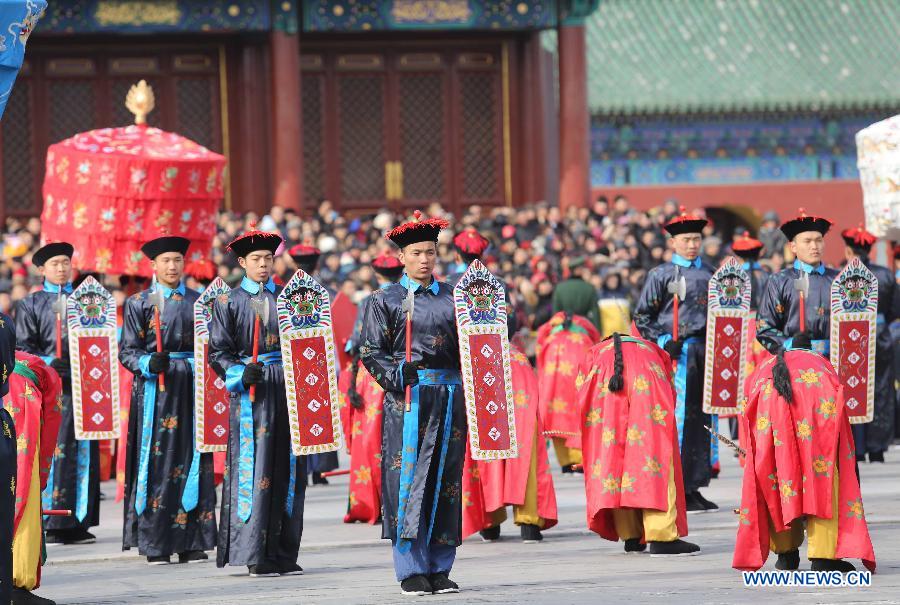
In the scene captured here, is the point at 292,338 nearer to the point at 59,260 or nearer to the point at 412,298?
the point at 412,298

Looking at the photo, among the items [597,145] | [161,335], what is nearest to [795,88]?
[597,145]

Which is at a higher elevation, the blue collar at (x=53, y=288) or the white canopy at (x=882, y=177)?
the white canopy at (x=882, y=177)

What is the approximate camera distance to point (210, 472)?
33.2 feet

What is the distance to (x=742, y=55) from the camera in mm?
33000

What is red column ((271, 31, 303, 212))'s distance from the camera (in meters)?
24.9

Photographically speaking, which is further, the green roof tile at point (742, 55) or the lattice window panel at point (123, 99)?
the green roof tile at point (742, 55)

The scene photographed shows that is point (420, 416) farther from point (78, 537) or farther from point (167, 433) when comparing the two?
point (78, 537)

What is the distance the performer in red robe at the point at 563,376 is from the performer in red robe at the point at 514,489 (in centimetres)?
302

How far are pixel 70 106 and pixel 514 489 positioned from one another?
56.8ft

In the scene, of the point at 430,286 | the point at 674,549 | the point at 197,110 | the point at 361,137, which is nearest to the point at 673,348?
the point at 674,549

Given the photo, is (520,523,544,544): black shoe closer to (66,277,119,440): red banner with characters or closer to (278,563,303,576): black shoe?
(278,563,303,576): black shoe

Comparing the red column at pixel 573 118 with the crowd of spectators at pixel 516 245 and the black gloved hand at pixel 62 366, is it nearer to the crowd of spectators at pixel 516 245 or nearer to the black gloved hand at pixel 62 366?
the crowd of spectators at pixel 516 245

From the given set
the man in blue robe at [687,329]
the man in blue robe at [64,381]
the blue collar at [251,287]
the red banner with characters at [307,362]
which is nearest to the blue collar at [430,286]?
the red banner with characters at [307,362]

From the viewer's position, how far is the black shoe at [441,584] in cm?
829
